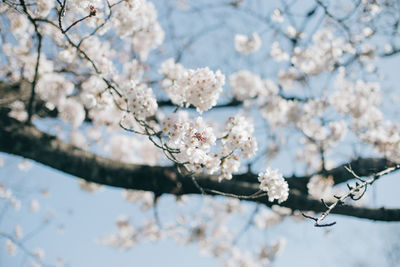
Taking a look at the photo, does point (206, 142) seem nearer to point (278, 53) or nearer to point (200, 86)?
point (200, 86)

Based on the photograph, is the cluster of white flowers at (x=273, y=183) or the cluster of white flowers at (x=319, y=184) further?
the cluster of white flowers at (x=319, y=184)

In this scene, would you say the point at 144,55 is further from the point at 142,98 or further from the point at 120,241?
the point at 120,241

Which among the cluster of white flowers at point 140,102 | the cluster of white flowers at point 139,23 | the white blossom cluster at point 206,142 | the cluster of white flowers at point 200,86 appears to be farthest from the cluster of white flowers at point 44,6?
the white blossom cluster at point 206,142

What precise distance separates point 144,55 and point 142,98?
319cm

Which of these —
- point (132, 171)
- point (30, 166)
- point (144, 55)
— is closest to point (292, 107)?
point (144, 55)

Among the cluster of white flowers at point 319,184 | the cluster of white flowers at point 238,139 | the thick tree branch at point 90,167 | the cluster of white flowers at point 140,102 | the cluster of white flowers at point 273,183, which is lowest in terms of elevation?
the cluster of white flowers at point 319,184

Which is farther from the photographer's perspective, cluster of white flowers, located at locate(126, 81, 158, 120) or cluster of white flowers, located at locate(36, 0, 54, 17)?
cluster of white flowers, located at locate(36, 0, 54, 17)

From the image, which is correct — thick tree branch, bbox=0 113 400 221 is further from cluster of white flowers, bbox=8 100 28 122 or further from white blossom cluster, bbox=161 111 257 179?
cluster of white flowers, bbox=8 100 28 122

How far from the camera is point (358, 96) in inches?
206

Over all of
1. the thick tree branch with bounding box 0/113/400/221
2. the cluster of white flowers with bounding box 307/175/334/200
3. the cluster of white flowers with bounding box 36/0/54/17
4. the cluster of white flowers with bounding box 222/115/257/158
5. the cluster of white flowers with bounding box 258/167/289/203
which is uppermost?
the cluster of white flowers with bounding box 36/0/54/17

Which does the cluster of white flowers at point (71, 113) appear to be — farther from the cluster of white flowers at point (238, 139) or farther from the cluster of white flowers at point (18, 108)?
the cluster of white flowers at point (238, 139)

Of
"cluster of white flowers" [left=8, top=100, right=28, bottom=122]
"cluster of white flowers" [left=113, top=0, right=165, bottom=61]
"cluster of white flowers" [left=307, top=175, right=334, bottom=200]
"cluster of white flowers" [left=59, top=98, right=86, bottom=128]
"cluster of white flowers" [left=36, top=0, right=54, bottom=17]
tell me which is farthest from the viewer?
"cluster of white flowers" [left=8, top=100, right=28, bottom=122]

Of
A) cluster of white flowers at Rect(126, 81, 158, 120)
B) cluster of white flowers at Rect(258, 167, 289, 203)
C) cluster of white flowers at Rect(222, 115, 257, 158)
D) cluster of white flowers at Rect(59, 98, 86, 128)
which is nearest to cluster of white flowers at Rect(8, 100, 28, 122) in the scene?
cluster of white flowers at Rect(59, 98, 86, 128)

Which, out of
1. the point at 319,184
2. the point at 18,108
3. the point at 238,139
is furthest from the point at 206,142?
the point at 18,108
